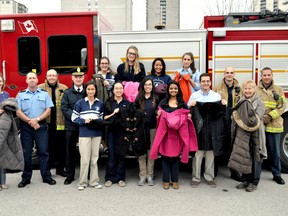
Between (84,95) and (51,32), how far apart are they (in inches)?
59.3

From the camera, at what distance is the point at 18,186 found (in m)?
4.83

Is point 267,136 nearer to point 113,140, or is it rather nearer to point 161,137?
point 161,137

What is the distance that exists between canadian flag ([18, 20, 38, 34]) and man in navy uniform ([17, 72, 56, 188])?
1155 mm

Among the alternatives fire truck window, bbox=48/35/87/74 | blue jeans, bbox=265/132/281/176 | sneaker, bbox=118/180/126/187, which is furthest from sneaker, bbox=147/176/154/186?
fire truck window, bbox=48/35/87/74

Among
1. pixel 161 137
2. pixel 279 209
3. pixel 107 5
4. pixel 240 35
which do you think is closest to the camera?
pixel 279 209

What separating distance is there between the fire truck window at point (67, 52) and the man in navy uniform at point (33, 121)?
835 mm

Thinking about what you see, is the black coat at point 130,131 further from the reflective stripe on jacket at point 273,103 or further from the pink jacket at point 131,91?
the reflective stripe on jacket at point 273,103

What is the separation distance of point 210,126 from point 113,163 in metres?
1.62

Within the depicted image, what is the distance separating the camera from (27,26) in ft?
18.1

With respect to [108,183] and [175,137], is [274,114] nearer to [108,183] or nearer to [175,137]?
[175,137]

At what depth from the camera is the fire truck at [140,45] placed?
5.34m

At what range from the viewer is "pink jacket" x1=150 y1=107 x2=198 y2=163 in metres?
4.61

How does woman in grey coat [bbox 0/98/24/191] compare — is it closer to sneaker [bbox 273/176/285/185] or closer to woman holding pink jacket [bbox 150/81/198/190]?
woman holding pink jacket [bbox 150/81/198/190]

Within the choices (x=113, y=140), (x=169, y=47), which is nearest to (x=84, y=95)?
(x=113, y=140)
